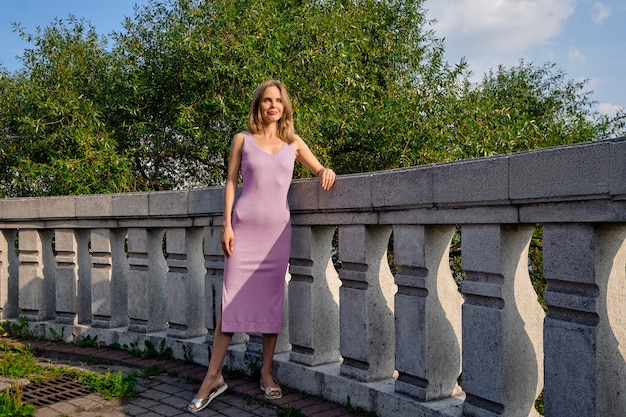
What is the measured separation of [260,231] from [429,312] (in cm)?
135

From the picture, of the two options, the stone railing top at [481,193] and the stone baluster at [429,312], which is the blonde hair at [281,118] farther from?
the stone baluster at [429,312]

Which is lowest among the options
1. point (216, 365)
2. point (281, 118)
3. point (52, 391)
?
point (52, 391)

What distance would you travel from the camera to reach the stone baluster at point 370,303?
402 cm

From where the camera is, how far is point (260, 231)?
4.47 metres

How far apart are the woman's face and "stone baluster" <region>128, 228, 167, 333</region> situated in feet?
6.17

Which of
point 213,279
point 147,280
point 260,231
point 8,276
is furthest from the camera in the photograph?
point 8,276

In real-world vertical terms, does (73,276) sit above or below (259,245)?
below

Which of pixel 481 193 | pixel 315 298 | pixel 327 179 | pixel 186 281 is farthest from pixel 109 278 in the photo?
pixel 481 193

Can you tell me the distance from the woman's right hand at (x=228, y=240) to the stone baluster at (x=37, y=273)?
3211 millimetres

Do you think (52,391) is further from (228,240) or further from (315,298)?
(315,298)

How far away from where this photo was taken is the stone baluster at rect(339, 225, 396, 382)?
4.02 m

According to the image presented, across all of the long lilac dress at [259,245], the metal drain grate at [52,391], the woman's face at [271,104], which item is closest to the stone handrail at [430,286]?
the long lilac dress at [259,245]

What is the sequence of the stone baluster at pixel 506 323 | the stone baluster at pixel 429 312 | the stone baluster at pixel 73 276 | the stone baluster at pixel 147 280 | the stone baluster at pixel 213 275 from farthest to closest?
the stone baluster at pixel 73 276 → the stone baluster at pixel 147 280 → the stone baluster at pixel 213 275 → the stone baluster at pixel 429 312 → the stone baluster at pixel 506 323

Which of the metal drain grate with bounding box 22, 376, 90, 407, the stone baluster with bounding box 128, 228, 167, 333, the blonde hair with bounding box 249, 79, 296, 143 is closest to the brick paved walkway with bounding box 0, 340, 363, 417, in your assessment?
the metal drain grate with bounding box 22, 376, 90, 407
